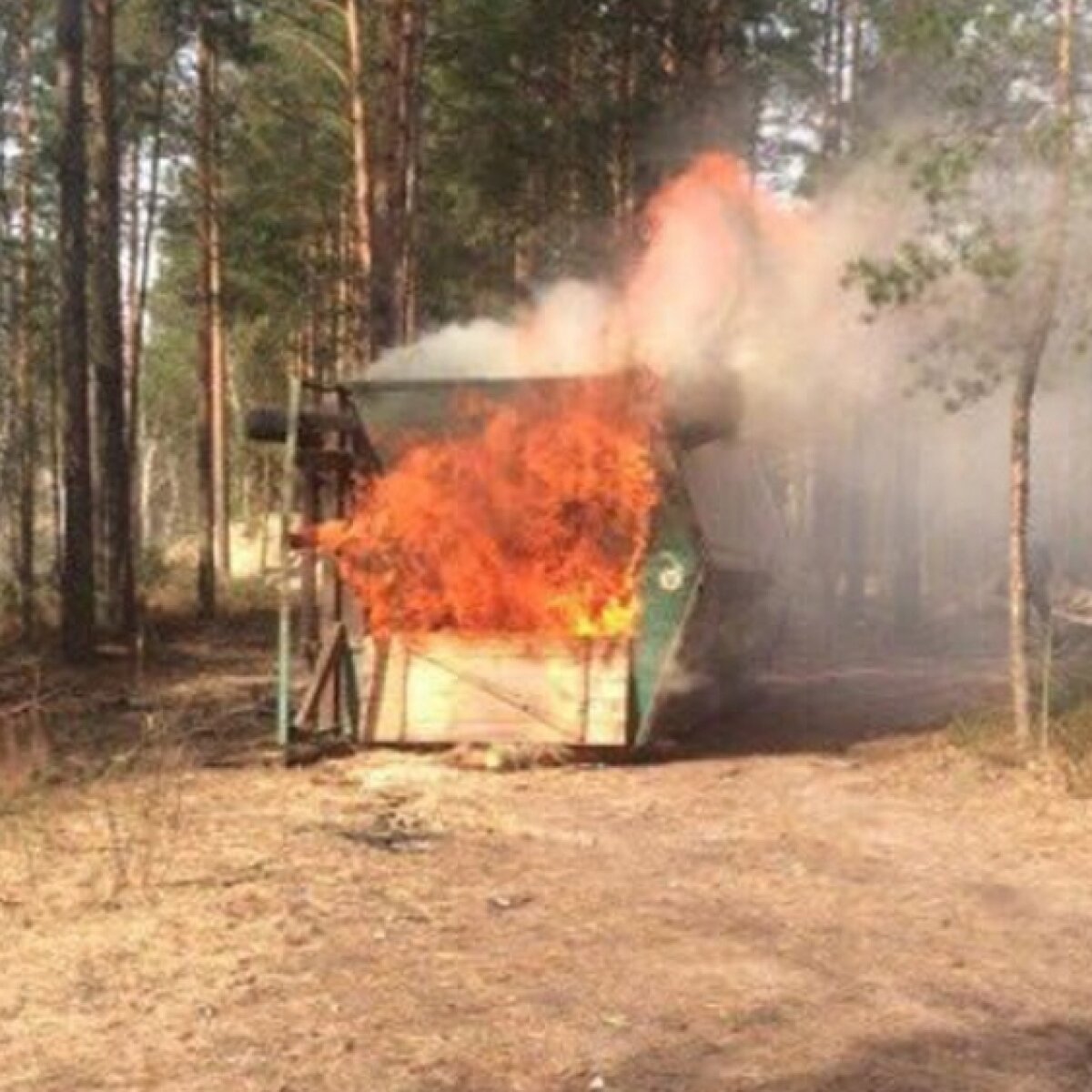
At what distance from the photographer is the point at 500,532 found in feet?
46.6

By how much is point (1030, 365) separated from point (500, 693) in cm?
518

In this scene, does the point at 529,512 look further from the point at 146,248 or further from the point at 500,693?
the point at 146,248

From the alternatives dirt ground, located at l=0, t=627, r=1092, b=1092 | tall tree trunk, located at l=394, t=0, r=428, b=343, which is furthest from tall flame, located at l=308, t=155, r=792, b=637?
tall tree trunk, located at l=394, t=0, r=428, b=343

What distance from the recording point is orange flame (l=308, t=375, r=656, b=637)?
13961 mm

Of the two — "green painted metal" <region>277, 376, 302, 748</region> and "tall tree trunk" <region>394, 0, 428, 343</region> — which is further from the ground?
"tall tree trunk" <region>394, 0, 428, 343</region>

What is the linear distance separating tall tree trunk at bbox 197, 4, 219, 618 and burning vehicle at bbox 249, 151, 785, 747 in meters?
12.6

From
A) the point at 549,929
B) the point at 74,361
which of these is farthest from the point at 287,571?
the point at 74,361

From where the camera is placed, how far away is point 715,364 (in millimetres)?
14773

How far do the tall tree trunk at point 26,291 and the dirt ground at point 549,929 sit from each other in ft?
59.1

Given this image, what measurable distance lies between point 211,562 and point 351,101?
841 centimetres

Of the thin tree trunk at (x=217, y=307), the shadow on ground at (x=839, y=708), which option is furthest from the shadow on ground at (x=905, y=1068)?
the thin tree trunk at (x=217, y=307)

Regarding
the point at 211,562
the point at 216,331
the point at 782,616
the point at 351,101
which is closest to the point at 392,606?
the point at 782,616

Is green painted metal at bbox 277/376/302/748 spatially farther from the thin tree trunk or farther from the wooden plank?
the thin tree trunk

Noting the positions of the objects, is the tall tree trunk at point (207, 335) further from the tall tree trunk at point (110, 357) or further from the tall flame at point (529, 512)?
Result: the tall flame at point (529, 512)
